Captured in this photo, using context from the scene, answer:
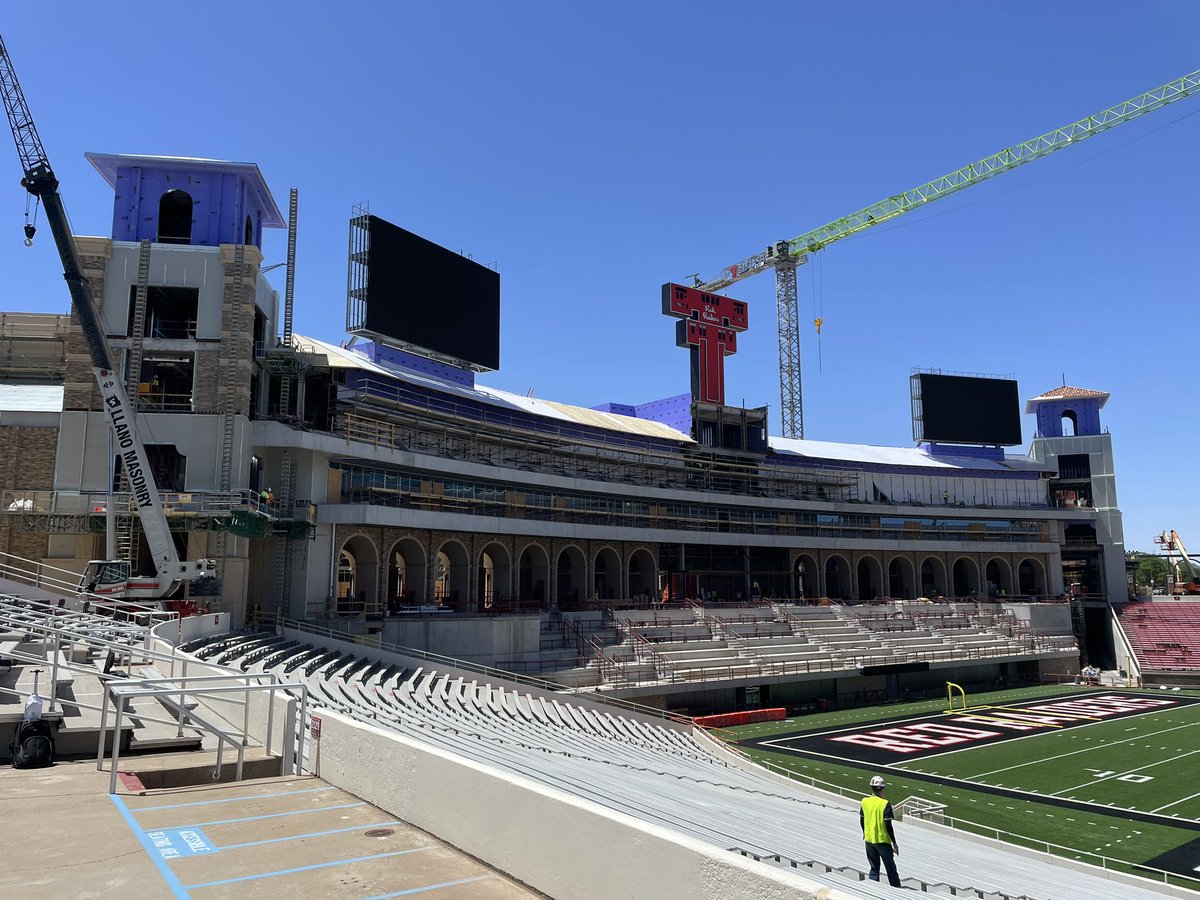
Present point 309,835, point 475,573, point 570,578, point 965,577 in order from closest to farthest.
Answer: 1. point 309,835
2. point 475,573
3. point 570,578
4. point 965,577

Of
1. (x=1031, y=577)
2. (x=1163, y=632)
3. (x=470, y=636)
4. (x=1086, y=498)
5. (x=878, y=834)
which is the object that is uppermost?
(x=1086, y=498)

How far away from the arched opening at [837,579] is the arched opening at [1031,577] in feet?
55.2

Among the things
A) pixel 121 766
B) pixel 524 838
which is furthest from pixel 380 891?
pixel 121 766

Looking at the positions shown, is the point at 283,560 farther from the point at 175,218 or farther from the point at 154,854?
the point at 154,854

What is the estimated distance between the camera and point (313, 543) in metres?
37.7

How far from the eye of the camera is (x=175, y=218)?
38562mm

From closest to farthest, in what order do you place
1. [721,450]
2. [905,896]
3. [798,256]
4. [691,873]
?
1. [691,873]
2. [905,896]
3. [721,450]
4. [798,256]

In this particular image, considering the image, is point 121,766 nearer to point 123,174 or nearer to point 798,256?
point 123,174

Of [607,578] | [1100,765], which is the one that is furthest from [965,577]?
[1100,765]

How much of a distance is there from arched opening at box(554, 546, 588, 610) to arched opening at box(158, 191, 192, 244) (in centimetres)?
2735

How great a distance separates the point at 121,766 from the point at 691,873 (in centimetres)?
1057

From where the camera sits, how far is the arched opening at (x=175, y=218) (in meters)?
38.0

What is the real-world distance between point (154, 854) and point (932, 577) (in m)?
78.8

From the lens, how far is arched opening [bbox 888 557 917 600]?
74.9 metres
